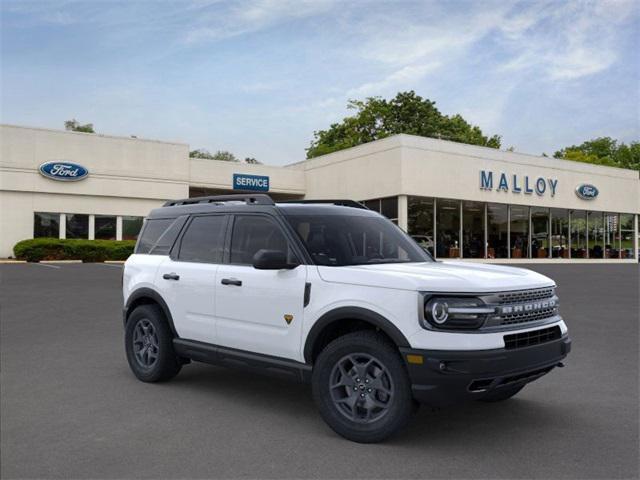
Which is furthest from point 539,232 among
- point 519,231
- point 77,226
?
point 77,226

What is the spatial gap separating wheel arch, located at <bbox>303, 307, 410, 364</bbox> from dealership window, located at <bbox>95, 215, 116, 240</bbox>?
3508cm

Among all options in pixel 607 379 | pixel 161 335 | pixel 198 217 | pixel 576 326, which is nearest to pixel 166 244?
pixel 198 217

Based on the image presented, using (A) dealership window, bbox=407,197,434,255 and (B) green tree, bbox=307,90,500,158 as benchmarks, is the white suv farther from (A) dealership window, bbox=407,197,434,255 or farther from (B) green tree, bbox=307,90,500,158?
(B) green tree, bbox=307,90,500,158

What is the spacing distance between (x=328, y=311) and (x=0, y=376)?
4045 millimetres

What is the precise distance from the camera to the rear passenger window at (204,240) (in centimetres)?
594

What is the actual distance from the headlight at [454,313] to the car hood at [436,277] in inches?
3.4

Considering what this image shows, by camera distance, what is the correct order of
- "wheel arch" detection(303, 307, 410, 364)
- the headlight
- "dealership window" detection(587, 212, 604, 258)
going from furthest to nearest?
"dealership window" detection(587, 212, 604, 258) → "wheel arch" detection(303, 307, 410, 364) → the headlight

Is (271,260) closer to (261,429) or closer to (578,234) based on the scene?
(261,429)

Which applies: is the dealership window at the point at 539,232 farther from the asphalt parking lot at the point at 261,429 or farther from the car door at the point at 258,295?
the car door at the point at 258,295

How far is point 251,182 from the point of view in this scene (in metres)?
42.0

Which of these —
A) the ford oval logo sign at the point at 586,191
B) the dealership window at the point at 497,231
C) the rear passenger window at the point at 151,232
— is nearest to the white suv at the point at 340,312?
the rear passenger window at the point at 151,232

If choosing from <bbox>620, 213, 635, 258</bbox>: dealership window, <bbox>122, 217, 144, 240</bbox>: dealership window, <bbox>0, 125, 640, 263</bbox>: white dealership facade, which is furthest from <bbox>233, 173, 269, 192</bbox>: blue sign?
<bbox>620, 213, 635, 258</bbox>: dealership window

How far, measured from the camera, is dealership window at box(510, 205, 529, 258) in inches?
1594

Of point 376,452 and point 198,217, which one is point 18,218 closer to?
point 198,217
